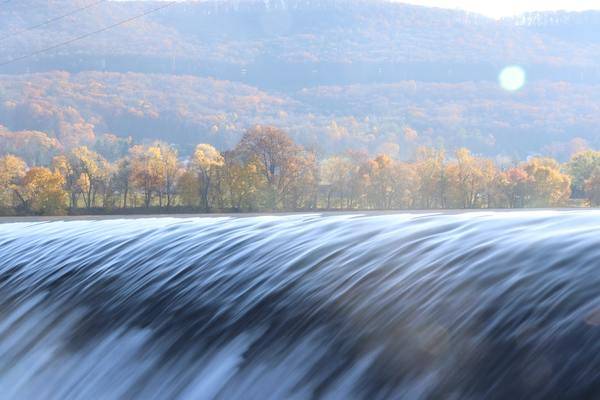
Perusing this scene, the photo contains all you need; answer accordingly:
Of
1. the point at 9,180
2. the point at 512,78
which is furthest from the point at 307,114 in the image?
the point at 9,180

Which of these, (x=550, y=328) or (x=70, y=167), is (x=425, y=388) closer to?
(x=550, y=328)

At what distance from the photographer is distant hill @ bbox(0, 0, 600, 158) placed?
93000mm

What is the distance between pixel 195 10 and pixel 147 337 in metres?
150

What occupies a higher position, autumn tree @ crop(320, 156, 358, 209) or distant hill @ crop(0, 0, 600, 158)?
distant hill @ crop(0, 0, 600, 158)

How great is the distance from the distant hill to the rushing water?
80.6 m

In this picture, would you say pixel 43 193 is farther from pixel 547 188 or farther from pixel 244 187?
pixel 547 188

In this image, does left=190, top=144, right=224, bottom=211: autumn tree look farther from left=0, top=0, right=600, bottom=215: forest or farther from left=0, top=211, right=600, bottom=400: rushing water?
left=0, top=211, right=600, bottom=400: rushing water

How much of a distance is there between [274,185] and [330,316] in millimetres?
37540

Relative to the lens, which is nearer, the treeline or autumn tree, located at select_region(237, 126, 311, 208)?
autumn tree, located at select_region(237, 126, 311, 208)

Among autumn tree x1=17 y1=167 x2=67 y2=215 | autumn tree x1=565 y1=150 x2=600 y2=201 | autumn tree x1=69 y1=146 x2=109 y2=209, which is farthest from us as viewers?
autumn tree x1=565 y1=150 x2=600 y2=201

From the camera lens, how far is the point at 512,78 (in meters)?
111

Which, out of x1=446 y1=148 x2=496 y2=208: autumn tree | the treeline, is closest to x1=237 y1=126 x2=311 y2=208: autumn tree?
x1=446 y1=148 x2=496 y2=208: autumn tree

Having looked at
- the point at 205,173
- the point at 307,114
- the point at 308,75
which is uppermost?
the point at 308,75

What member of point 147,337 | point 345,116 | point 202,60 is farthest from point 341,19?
point 147,337
